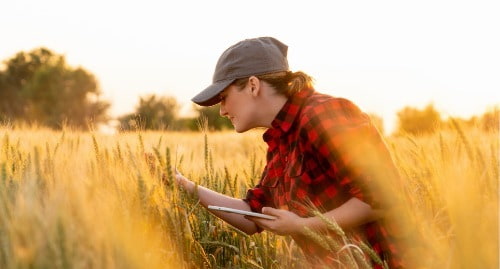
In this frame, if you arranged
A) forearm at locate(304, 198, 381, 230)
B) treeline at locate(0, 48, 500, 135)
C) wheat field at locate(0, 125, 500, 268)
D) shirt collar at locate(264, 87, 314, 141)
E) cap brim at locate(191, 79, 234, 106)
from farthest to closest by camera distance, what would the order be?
treeline at locate(0, 48, 500, 135), cap brim at locate(191, 79, 234, 106), shirt collar at locate(264, 87, 314, 141), forearm at locate(304, 198, 381, 230), wheat field at locate(0, 125, 500, 268)

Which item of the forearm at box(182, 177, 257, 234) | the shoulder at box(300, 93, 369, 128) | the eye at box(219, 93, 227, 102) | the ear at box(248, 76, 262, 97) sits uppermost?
the ear at box(248, 76, 262, 97)

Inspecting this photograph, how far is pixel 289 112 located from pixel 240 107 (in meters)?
0.19

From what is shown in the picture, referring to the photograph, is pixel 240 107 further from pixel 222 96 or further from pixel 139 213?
pixel 139 213

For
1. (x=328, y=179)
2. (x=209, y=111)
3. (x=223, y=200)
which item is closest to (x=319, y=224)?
(x=328, y=179)

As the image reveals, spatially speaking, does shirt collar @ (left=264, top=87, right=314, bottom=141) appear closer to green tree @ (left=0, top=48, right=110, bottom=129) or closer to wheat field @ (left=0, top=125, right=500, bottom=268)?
wheat field @ (left=0, top=125, right=500, bottom=268)

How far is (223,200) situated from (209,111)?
82.1 ft

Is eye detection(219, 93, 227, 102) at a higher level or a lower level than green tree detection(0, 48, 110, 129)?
lower

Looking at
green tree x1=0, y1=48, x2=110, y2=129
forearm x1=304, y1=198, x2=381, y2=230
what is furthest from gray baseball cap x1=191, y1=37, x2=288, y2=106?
green tree x1=0, y1=48, x2=110, y2=129

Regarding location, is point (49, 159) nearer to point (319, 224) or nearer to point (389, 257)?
point (319, 224)

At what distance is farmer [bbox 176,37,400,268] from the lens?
198 centimetres

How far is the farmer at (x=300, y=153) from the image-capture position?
1978 mm

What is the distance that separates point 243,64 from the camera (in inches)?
95.0

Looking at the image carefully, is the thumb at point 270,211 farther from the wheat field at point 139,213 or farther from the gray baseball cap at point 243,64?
the gray baseball cap at point 243,64

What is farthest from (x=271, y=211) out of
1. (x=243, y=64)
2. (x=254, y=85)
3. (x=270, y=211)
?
(x=243, y=64)
